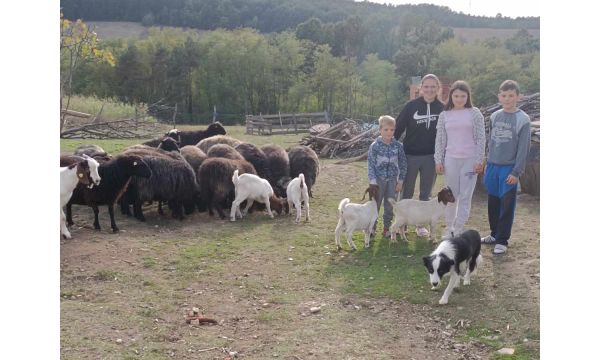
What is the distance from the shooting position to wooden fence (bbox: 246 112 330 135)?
33.8 meters

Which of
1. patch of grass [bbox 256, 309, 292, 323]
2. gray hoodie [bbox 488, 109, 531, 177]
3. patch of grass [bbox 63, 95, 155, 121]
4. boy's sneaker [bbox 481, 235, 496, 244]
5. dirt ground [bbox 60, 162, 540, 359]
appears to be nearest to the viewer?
dirt ground [bbox 60, 162, 540, 359]

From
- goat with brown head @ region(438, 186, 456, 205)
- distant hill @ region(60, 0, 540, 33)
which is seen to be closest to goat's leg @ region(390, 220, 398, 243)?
goat with brown head @ region(438, 186, 456, 205)

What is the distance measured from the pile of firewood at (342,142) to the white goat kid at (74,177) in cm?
1280

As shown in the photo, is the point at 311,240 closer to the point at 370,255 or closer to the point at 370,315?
the point at 370,255

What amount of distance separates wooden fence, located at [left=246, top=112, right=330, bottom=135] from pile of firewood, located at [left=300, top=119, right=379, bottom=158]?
12.0m

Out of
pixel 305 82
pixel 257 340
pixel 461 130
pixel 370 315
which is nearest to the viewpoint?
pixel 257 340

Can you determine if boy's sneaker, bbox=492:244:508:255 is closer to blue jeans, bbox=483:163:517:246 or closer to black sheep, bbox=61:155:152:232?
blue jeans, bbox=483:163:517:246

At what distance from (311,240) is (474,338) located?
3.83 meters

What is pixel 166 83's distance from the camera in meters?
38.1

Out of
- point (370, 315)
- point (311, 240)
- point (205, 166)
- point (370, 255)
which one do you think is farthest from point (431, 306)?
point (205, 166)

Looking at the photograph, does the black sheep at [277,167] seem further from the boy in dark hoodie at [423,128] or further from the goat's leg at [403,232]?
the boy in dark hoodie at [423,128]

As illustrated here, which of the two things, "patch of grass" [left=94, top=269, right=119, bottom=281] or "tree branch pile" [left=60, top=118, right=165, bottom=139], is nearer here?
"patch of grass" [left=94, top=269, right=119, bottom=281]

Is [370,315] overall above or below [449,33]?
below

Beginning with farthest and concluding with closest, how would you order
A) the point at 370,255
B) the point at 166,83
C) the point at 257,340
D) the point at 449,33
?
the point at 449,33, the point at 166,83, the point at 370,255, the point at 257,340
